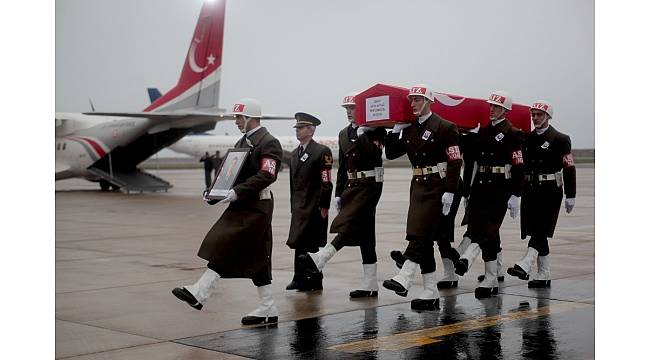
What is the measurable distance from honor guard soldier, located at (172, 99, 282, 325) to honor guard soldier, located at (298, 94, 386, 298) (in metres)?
0.98

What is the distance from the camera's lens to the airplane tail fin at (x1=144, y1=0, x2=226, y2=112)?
23.6 meters

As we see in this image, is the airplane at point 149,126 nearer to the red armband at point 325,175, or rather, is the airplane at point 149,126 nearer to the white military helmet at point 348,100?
the red armband at point 325,175

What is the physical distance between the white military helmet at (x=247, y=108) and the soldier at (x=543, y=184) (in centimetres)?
289

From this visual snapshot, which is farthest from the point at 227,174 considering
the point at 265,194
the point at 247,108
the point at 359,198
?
the point at 359,198

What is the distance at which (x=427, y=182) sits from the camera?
21.5ft

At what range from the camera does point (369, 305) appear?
6766mm

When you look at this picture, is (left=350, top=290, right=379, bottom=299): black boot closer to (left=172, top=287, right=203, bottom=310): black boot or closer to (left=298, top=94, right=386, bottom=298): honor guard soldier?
(left=298, top=94, right=386, bottom=298): honor guard soldier

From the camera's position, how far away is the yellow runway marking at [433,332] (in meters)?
5.25

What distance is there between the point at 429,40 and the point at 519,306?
3242 millimetres

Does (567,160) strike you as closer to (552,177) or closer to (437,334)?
(552,177)

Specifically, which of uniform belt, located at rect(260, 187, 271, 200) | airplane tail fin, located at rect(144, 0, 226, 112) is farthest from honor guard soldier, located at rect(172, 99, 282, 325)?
airplane tail fin, located at rect(144, 0, 226, 112)

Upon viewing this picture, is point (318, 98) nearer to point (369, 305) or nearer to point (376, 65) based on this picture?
point (376, 65)

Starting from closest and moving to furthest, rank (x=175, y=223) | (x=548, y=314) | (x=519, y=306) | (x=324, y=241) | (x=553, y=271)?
(x=548, y=314) → (x=519, y=306) → (x=324, y=241) → (x=553, y=271) → (x=175, y=223)
